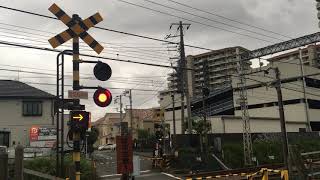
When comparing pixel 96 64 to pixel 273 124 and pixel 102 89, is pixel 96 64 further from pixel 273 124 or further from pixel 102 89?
pixel 273 124

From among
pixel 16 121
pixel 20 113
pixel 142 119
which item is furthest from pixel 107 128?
pixel 16 121

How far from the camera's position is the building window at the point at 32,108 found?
42.7 meters

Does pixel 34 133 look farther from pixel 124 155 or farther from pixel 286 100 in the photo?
pixel 286 100

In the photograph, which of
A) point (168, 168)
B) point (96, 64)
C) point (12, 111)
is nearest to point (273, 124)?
point (168, 168)

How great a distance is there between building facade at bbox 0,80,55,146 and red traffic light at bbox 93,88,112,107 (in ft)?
106

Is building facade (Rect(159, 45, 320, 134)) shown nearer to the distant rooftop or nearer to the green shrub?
the distant rooftop

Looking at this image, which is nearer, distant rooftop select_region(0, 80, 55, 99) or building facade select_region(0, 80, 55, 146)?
building facade select_region(0, 80, 55, 146)

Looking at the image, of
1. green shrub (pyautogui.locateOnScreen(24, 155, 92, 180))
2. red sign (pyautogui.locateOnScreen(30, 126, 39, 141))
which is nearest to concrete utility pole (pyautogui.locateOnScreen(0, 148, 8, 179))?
green shrub (pyautogui.locateOnScreen(24, 155, 92, 180))

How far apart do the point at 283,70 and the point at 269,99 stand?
4902 millimetres

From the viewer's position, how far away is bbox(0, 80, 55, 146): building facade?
137ft

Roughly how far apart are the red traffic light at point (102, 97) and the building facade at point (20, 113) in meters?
32.2

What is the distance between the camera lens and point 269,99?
205 feet

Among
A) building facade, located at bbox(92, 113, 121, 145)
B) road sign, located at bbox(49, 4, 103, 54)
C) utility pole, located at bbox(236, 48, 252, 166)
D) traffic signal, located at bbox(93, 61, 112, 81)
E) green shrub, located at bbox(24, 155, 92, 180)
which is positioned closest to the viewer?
road sign, located at bbox(49, 4, 103, 54)

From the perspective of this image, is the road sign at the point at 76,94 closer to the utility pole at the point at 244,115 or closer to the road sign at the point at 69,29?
the road sign at the point at 69,29
